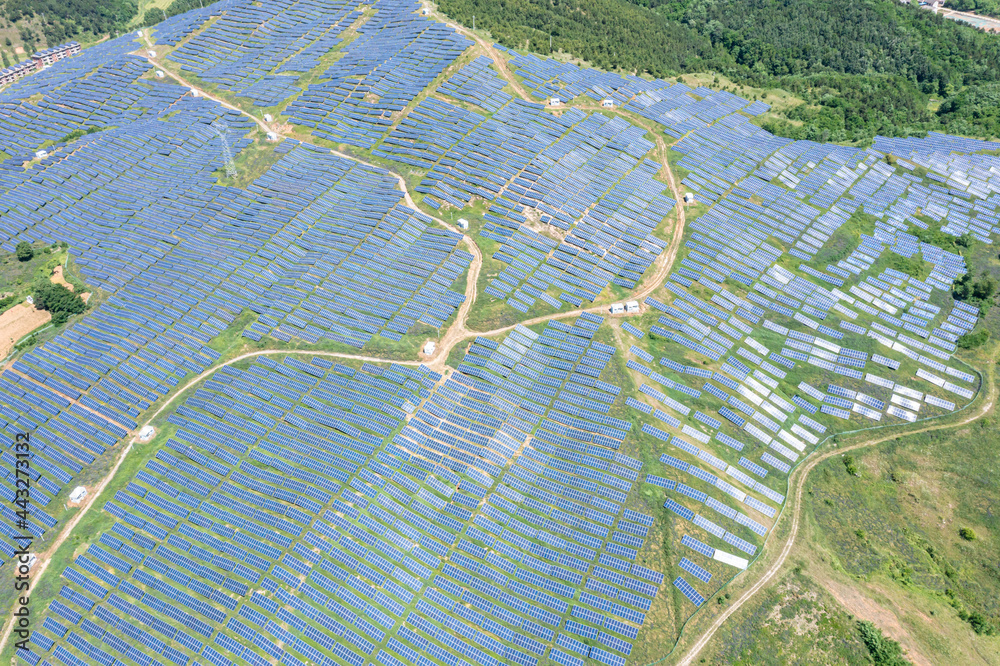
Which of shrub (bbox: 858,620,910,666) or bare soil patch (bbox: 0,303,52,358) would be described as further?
bare soil patch (bbox: 0,303,52,358)

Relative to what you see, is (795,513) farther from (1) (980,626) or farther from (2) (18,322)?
(2) (18,322)

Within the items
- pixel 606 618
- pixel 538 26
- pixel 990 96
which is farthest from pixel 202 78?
pixel 990 96

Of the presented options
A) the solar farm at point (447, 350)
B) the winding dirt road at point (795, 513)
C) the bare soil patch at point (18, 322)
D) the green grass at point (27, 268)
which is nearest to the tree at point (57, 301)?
the bare soil patch at point (18, 322)

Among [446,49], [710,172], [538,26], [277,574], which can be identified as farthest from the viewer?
[538,26]

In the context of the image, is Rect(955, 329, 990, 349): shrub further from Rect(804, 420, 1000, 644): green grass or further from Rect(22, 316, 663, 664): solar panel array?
Rect(22, 316, 663, 664): solar panel array

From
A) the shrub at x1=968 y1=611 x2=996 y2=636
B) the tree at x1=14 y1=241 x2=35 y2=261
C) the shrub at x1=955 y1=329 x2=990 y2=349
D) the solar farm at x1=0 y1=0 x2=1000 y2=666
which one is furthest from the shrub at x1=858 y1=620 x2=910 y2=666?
the tree at x1=14 y1=241 x2=35 y2=261

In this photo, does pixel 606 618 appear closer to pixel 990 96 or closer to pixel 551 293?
pixel 551 293
